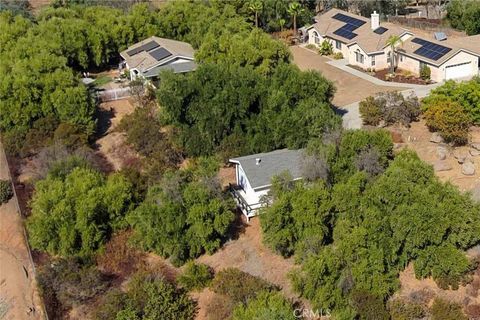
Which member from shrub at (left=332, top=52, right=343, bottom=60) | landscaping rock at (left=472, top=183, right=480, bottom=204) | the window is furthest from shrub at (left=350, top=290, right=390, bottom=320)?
shrub at (left=332, top=52, right=343, bottom=60)

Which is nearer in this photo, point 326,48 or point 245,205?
point 245,205

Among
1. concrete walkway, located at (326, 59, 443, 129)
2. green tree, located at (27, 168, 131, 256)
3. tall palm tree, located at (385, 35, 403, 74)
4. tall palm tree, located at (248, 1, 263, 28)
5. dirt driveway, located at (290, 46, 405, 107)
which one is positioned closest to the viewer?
green tree, located at (27, 168, 131, 256)

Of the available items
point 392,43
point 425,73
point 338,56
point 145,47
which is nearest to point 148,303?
point 425,73

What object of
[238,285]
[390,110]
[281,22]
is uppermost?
[281,22]

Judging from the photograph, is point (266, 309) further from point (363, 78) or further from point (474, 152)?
point (363, 78)

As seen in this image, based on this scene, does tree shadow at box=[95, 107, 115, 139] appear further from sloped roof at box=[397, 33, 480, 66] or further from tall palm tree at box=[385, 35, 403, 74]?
sloped roof at box=[397, 33, 480, 66]

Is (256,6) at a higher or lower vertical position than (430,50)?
higher

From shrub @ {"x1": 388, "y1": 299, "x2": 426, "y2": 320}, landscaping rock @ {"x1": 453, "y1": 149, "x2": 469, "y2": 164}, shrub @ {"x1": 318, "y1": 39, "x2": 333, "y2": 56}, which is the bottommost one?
shrub @ {"x1": 388, "y1": 299, "x2": 426, "y2": 320}
